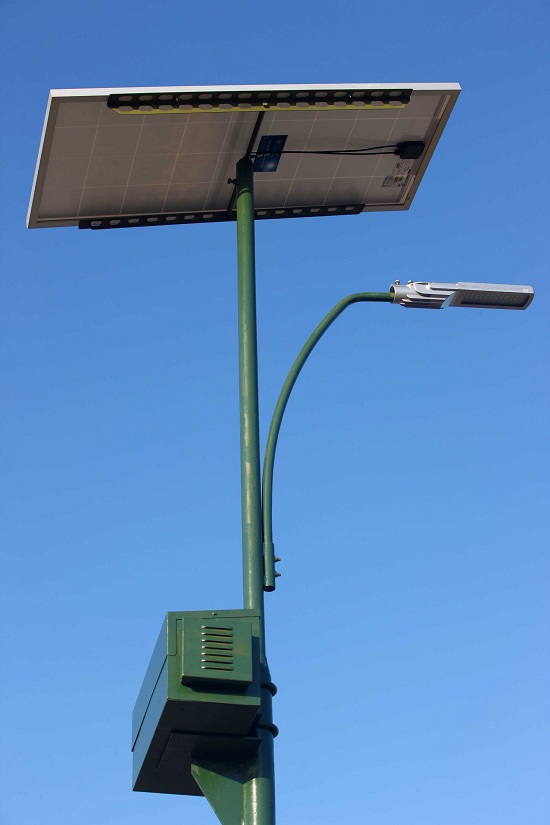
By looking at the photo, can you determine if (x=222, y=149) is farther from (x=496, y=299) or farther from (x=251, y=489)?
(x=251, y=489)

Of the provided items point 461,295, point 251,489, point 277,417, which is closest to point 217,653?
point 251,489

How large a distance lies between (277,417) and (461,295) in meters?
1.69

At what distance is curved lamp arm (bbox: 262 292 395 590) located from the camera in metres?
7.42

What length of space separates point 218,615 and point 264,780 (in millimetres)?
964

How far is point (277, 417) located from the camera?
7.95m

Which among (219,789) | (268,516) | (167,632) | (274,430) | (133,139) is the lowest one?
(219,789)

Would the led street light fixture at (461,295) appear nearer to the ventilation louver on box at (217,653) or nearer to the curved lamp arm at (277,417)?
the curved lamp arm at (277,417)

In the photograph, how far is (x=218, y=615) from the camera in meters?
6.51

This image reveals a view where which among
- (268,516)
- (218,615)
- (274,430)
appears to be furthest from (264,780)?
(274,430)

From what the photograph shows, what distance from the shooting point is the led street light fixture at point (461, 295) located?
8.51 metres

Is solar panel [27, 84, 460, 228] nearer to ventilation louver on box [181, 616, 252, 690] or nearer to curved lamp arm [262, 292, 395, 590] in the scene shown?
curved lamp arm [262, 292, 395, 590]

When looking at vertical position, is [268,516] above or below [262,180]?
below

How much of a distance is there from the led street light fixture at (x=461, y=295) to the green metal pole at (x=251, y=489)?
1055mm

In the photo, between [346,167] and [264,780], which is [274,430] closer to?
[264,780]
